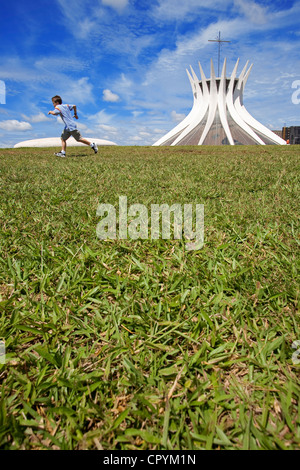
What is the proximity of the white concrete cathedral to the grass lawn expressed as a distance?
42.9 m

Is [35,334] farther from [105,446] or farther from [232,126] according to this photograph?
[232,126]

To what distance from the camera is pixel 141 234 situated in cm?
225

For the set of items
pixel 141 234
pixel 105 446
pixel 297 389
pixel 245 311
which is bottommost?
pixel 105 446

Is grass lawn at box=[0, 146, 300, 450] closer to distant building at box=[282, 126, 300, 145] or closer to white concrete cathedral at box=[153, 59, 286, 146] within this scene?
white concrete cathedral at box=[153, 59, 286, 146]

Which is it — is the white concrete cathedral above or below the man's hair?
above

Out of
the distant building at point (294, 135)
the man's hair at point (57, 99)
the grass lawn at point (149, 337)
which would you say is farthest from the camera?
the distant building at point (294, 135)

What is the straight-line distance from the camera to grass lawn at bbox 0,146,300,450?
0.90m

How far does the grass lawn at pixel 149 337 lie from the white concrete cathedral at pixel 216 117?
141 feet

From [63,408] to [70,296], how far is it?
658 millimetres

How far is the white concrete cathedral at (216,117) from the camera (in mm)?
42062

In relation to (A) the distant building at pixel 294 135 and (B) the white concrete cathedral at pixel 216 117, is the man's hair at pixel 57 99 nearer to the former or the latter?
(B) the white concrete cathedral at pixel 216 117

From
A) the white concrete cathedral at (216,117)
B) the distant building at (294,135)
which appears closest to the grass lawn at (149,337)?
the white concrete cathedral at (216,117)

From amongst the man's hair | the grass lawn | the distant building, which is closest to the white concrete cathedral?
the man's hair
